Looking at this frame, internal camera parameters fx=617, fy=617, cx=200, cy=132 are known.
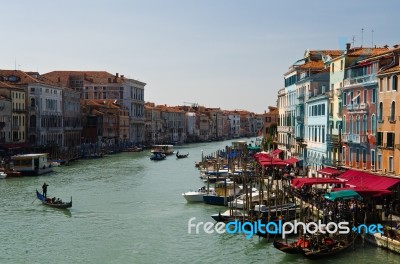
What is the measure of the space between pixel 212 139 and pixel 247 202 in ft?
269

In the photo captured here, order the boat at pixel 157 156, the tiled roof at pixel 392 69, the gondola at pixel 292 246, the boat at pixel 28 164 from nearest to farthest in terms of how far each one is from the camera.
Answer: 1. the gondola at pixel 292 246
2. the tiled roof at pixel 392 69
3. the boat at pixel 28 164
4. the boat at pixel 157 156

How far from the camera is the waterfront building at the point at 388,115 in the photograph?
1788 centimetres

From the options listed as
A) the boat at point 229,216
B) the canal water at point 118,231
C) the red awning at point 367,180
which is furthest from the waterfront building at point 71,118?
the red awning at point 367,180

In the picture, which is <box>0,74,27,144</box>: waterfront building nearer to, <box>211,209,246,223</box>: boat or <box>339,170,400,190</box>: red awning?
<box>211,209,246,223</box>: boat

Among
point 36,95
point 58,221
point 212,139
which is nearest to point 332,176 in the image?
point 58,221

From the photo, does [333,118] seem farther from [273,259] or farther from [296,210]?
[273,259]

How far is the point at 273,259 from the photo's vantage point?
14641 mm

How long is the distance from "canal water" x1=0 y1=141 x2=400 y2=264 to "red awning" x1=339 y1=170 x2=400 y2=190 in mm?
2846

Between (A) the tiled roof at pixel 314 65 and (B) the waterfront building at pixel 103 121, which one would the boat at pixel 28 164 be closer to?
(A) the tiled roof at pixel 314 65

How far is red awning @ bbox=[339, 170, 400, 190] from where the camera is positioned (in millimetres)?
17094

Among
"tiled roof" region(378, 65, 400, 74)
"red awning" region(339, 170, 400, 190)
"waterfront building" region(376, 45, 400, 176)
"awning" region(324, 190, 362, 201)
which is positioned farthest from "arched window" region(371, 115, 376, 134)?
"awning" region(324, 190, 362, 201)

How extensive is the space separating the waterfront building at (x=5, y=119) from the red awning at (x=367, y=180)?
86.7ft

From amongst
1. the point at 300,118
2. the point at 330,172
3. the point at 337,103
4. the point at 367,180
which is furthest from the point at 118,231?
the point at 300,118

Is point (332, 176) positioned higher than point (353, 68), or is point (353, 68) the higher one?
point (353, 68)
